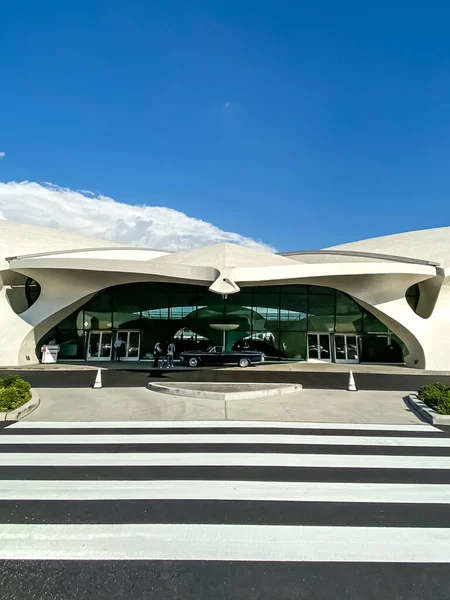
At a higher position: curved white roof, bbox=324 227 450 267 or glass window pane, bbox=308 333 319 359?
curved white roof, bbox=324 227 450 267

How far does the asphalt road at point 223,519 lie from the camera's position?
3172 millimetres

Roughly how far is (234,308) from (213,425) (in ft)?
58.1

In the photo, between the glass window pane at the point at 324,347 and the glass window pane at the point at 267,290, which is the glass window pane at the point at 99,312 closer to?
the glass window pane at the point at 267,290

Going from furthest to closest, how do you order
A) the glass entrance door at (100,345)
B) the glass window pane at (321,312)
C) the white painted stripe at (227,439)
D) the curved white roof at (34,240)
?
the glass window pane at (321,312)
the glass entrance door at (100,345)
the curved white roof at (34,240)
the white painted stripe at (227,439)

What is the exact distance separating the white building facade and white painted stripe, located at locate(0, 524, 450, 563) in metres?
17.0

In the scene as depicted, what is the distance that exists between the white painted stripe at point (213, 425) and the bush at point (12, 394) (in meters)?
0.87

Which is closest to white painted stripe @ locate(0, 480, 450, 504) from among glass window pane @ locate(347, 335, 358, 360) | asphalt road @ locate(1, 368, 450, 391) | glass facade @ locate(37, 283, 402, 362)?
asphalt road @ locate(1, 368, 450, 391)

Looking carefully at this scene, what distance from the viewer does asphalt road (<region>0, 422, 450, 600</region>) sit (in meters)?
3.17

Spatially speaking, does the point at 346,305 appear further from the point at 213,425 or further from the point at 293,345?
the point at 213,425

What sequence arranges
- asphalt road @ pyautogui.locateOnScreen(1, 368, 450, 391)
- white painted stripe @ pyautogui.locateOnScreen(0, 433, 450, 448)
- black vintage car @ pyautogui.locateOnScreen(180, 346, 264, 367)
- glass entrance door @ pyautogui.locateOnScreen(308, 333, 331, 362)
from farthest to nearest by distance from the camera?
glass entrance door @ pyautogui.locateOnScreen(308, 333, 331, 362), black vintage car @ pyautogui.locateOnScreen(180, 346, 264, 367), asphalt road @ pyautogui.locateOnScreen(1, 368, 450, 391), white painted stripe @ pyautogui.locateOnScreen(0, 433, 450, 448)

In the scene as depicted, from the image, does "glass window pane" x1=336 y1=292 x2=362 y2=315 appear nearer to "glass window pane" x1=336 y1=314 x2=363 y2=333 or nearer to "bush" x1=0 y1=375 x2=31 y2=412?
"glass window pane" x1=336 y1=314 x2=363 y2=333

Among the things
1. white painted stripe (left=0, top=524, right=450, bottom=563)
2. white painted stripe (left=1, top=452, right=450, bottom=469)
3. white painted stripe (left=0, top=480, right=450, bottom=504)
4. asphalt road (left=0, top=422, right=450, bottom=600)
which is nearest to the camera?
asphalt road (left=0, top=422, right=450, bottom=600)

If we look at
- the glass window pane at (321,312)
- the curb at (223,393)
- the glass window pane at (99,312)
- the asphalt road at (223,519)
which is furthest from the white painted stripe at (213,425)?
the glass window pane at (321,312)

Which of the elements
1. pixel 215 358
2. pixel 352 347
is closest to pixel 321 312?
pixel 352 347
